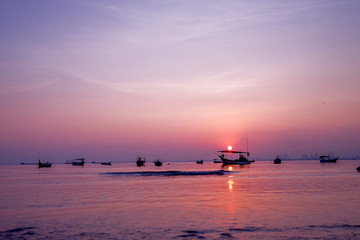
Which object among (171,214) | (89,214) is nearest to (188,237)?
(171,214)

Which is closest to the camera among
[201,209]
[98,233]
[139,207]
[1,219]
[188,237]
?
[188,237]

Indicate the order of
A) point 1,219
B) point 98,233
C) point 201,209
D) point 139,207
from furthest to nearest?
point 139,207 < point 201,209 < point 1,219 < point 98,233

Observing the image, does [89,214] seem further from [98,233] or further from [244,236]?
[244,236]

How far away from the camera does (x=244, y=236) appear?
1352 centimetres

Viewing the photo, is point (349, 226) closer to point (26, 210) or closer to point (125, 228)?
point (125, 228)

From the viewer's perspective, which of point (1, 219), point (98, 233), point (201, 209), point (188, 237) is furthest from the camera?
point (201, 209)

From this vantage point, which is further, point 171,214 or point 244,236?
point 171,214

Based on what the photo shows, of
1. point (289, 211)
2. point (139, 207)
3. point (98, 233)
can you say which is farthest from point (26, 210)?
point (289, 211)

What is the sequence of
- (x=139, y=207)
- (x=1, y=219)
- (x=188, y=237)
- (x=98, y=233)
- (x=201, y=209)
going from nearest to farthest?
1. (x=188, y=237)
2. (x=98, y=233)
3. (x=1, y=219)
4. (x=201, y=209)
5. (x=139, y=207)

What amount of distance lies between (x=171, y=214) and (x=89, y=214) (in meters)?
5.13

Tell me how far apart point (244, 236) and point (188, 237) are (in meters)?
2.43

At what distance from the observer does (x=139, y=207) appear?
2200 centimetres

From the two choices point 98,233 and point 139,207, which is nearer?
point 98,233

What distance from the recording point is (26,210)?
21484 millimetres
